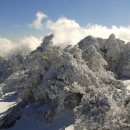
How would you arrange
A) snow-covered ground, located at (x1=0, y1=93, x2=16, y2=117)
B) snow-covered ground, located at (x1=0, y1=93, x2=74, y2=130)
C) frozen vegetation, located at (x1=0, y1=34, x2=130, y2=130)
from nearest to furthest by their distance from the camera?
frozen vegetation, located at (x1=0, y1=34, x2=130, y2=130) → snow-covered ground, located at (x1=0, y1=93, x2=74, y2=130) → snow-covered ground, located at (x1=0, y1=93, x2=16, y2=117)

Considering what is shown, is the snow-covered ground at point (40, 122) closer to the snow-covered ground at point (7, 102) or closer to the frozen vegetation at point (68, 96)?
the frozen vegetation at point (68, 96)

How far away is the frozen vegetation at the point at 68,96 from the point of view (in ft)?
86.5

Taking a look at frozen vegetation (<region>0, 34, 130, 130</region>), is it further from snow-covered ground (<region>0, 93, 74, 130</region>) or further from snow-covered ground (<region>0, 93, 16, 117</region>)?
snow-covered ground (<region>0, 93, 16, 117</region>)

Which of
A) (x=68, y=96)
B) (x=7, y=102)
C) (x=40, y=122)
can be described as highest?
(x=7, y=102)

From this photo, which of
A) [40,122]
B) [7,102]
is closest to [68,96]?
[40,122]

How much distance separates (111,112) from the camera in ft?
85.1

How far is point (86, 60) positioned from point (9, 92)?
75.2 feet

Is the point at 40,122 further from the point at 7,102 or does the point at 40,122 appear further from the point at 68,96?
the point at 7,102

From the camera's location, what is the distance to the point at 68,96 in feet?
116

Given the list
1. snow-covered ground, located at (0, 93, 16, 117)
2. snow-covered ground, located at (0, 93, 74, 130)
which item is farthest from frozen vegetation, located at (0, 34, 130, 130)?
snow-covered ground, located at (0, 93, 16, 117)

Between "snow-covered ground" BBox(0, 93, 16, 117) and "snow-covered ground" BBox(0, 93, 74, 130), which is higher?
"snow-covered ground" BBox(0, 93, 16, 117)

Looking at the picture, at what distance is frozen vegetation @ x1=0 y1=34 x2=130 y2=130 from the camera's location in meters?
26.4

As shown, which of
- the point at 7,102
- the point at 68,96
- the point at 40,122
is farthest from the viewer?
the point at 7,102

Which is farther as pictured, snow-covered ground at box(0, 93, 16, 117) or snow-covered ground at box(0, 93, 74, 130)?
snow-covered ground at box(0, 93, 16, 117)
